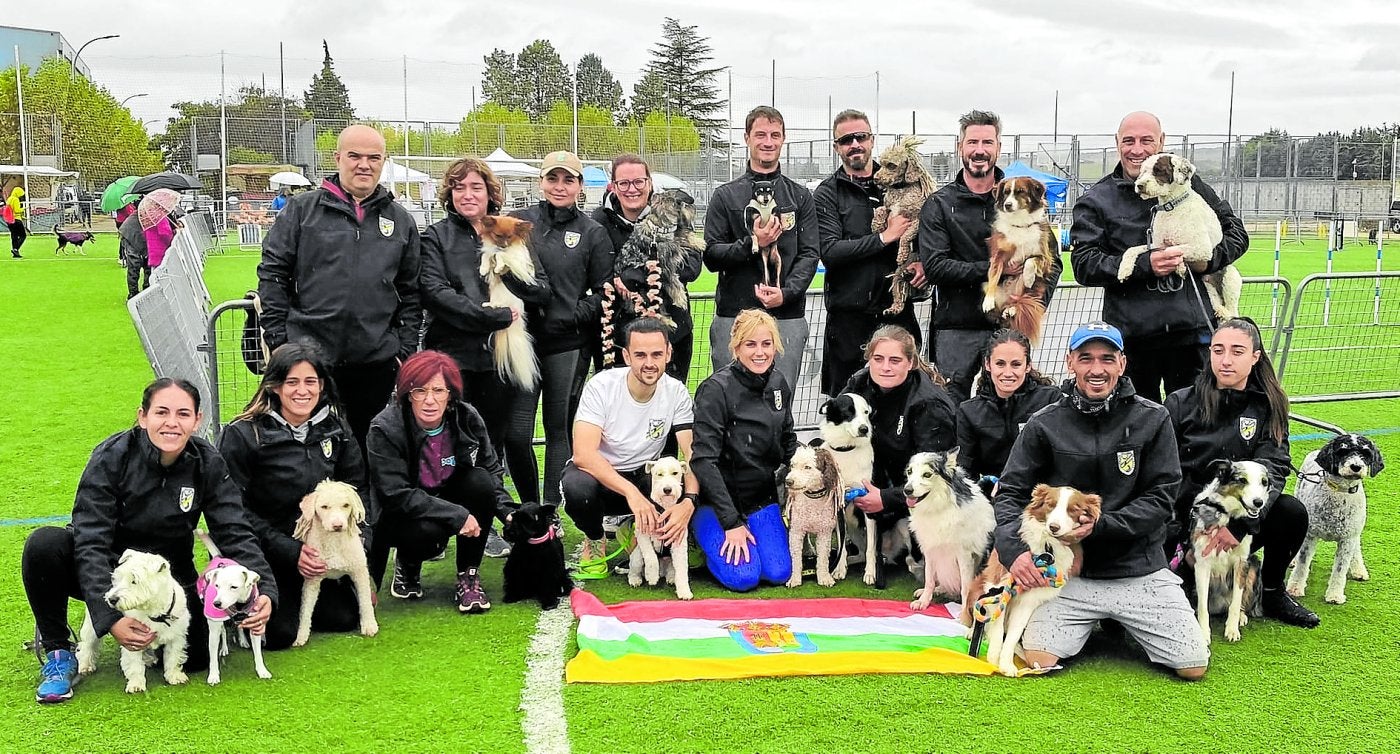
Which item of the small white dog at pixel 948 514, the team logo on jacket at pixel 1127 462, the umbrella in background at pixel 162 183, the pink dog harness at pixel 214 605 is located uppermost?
the umbrella in background at pixel 162 183

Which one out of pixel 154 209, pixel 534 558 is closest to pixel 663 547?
pixel 534 558

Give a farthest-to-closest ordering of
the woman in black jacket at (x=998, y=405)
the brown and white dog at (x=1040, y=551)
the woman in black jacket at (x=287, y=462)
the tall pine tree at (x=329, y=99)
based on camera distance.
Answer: the tall pine tree at (x=329, y=99)
the woman in black jacket at (x=998, y=405)
the woman in black jacket at (x=287, y=462)
the brown and white dog at (x=1040, y=551)

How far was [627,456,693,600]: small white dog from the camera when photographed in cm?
483

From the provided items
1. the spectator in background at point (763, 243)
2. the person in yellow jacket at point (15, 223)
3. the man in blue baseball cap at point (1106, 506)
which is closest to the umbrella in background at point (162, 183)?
the person in yellow jacket at point (15, 223)

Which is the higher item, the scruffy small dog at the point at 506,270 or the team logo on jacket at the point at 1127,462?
the scruffy small dog at the point at 506,270

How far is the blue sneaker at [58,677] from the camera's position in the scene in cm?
361

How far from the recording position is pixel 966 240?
5.41 meters

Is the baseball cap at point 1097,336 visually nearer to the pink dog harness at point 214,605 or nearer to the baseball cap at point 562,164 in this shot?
the baseball cap at point 562,164

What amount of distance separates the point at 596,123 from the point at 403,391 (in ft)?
96.3

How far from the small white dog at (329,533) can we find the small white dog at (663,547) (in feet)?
4.19

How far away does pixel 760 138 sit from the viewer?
5.61m

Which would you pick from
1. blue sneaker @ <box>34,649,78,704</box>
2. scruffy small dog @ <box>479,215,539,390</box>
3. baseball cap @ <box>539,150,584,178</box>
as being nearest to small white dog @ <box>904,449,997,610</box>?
scruffy small dog @ <box>479,215,539,390</box>

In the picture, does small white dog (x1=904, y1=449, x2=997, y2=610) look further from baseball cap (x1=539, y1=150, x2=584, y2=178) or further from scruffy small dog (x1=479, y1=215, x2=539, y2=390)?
baseball cap (x1=539, y1=150, x2=584, y2=178)

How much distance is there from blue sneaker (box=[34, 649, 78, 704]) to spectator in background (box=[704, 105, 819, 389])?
3.09 m
